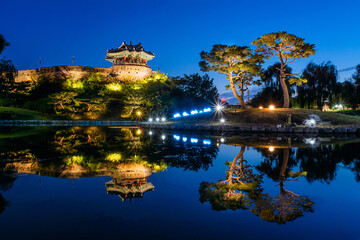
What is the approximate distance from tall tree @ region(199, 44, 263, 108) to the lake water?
20223 mm

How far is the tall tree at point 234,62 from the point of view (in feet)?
87.1

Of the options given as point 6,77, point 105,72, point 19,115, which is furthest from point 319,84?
point 6,77

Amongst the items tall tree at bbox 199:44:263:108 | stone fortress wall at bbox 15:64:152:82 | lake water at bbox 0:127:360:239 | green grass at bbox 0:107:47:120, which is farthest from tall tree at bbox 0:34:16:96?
lake water at bbox 0:127:360:239

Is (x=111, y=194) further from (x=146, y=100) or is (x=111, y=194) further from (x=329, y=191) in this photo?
(x=146, y=100)

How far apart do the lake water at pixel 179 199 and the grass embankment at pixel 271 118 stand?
14829 millimetres

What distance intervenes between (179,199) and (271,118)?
19949mm

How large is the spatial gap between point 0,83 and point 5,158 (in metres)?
52.9

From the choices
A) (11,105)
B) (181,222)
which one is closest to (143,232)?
(181,222)

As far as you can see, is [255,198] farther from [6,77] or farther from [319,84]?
[6,77]

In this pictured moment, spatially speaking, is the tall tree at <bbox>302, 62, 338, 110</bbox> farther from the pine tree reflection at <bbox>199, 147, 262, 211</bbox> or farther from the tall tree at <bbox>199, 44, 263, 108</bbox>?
the pine tree reflection at <bbox>199, 147, 262, 211</bbox>

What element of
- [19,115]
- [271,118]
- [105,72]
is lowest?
[271,118]

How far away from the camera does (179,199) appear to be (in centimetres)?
459

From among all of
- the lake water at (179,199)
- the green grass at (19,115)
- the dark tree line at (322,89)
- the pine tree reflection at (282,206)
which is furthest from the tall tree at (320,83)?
the green grass at (19,115)

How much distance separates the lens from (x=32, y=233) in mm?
3232
